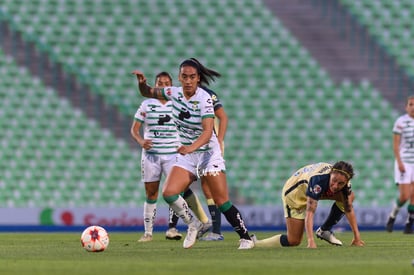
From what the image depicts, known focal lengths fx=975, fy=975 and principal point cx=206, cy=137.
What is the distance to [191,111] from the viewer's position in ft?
31.8

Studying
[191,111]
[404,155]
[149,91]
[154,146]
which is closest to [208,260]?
[191,111]

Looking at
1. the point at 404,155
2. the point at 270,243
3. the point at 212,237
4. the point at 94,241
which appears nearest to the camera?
the point at 94,241

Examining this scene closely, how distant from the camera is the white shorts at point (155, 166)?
12430 mm

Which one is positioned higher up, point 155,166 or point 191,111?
point 191,111

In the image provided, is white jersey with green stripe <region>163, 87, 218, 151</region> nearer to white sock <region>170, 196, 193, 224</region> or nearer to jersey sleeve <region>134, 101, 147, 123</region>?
white sock <region>170, 196, 193, 224</region>

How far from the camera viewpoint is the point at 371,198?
19.9 meters

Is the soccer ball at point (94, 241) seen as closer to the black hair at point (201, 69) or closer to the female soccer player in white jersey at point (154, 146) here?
the black hair at point (201, 69)

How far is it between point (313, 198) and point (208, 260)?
2004 millimetres

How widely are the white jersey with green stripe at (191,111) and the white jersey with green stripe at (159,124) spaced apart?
262 centimetres

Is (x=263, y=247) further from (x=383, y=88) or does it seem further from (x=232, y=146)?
(x=383, y=88)

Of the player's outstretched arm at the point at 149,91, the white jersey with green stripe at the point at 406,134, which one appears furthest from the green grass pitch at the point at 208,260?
the white jersey with green stripe at the point at 406,134

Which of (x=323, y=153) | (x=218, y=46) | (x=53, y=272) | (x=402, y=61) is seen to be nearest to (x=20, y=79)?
(x=218, y=46)

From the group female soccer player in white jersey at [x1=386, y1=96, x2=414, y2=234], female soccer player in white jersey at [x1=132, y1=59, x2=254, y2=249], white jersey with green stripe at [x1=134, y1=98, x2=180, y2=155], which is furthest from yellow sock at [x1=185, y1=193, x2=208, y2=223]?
female soccer player in white jersey at [x1=386, y1=96, x2=414, y2=234]

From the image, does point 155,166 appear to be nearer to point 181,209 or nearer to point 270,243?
point 181,209
